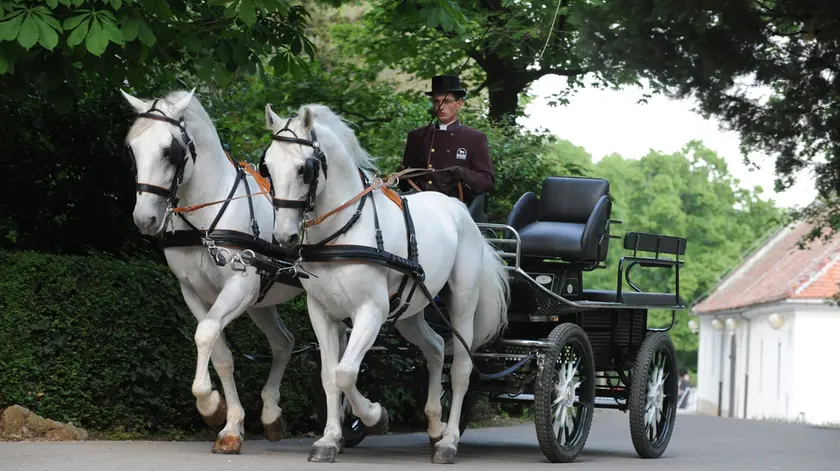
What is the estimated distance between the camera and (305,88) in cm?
2186

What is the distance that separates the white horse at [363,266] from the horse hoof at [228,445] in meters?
0.79

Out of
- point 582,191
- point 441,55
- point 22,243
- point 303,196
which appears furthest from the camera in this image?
point 441,55

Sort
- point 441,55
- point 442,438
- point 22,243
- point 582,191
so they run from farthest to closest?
point 441,55
point 22,243
point 582,191
point 442,438

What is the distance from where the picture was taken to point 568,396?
1009 centimetres

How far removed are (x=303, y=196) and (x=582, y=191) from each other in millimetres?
3650

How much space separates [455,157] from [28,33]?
3533mm

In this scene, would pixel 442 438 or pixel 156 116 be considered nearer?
pixel 156 116

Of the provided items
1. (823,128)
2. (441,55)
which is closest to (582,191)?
(823,128)

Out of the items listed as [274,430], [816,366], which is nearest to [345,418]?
[274,430]

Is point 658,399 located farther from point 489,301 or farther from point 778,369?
point 778,369

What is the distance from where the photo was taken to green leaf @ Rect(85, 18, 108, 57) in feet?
28.3

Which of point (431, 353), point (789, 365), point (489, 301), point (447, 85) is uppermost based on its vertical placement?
point (447, 85)

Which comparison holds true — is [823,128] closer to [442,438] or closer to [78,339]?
[442,438]

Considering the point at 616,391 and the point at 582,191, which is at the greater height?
the point at 582,191
